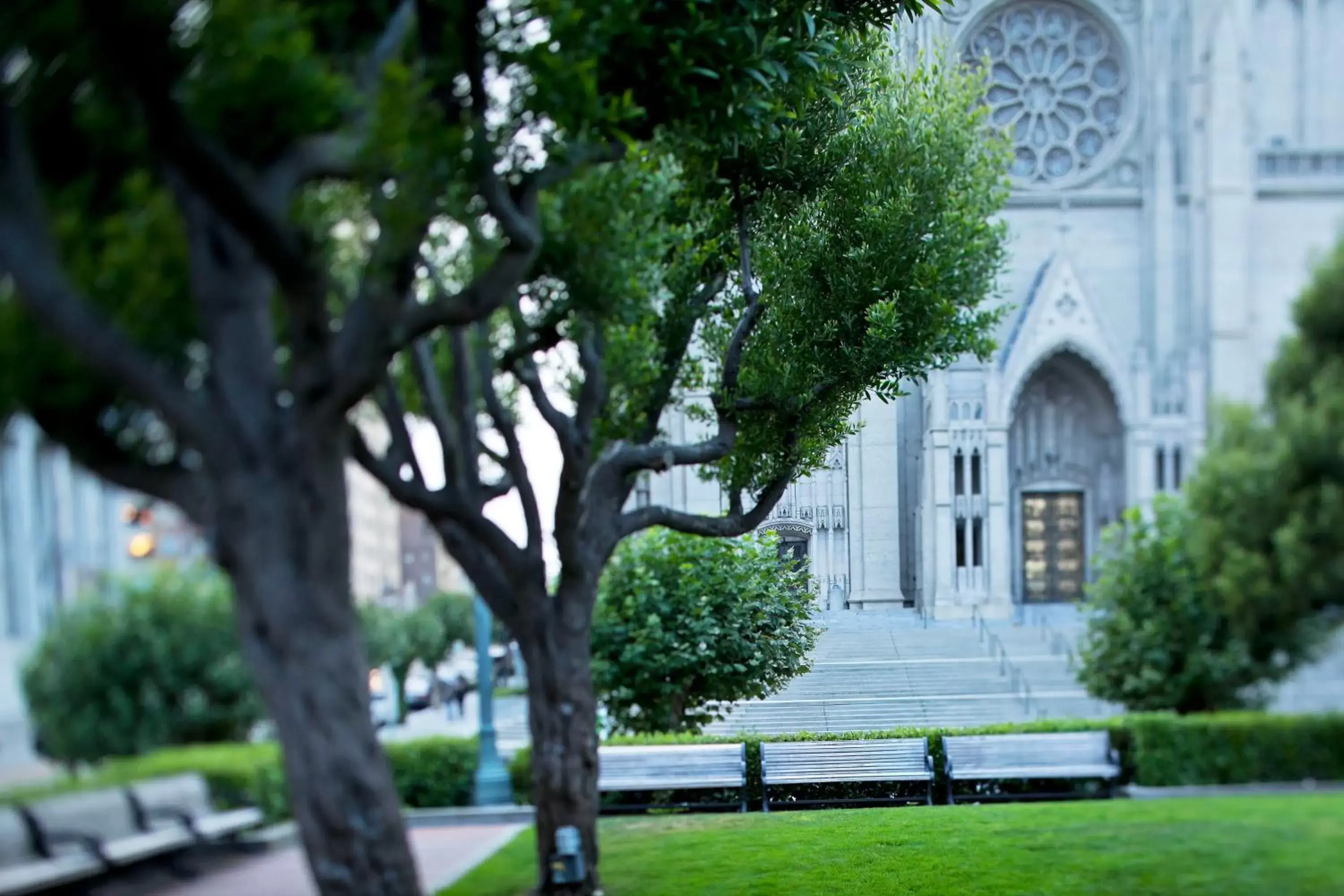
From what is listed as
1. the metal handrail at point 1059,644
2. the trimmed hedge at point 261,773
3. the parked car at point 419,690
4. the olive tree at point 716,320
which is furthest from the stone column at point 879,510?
the parked car at point 419,690

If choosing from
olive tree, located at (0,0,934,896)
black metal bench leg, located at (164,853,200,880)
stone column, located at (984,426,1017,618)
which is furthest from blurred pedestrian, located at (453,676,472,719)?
olive tree, located at (0,0,934,896)

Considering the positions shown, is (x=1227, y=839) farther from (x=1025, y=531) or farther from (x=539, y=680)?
(x=1025, y=531)

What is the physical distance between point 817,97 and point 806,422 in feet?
7.32

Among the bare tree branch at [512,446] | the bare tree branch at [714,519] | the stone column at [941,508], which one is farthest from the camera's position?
the stone column at [941,508]

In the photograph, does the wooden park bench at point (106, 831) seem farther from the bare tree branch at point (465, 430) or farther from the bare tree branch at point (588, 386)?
the bare tree branch at point (588, 386)

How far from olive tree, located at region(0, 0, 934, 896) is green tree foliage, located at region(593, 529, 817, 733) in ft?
9.87

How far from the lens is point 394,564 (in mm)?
15438

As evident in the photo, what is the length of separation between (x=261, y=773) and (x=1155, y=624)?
28.3 ft

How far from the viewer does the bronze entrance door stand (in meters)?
14.4

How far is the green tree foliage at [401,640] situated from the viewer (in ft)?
55.9

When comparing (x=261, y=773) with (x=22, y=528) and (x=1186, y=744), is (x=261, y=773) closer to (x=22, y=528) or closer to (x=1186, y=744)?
(x=22, y=528)

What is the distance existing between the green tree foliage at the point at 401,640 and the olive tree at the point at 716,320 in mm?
7395

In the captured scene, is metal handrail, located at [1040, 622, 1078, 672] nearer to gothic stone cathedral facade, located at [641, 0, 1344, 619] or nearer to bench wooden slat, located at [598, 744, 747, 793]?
gothic stone cathedral facade, located at [641, 0, 1344, 619]

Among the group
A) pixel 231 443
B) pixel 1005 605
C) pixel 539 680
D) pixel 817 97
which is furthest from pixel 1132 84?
pixel 231 443
